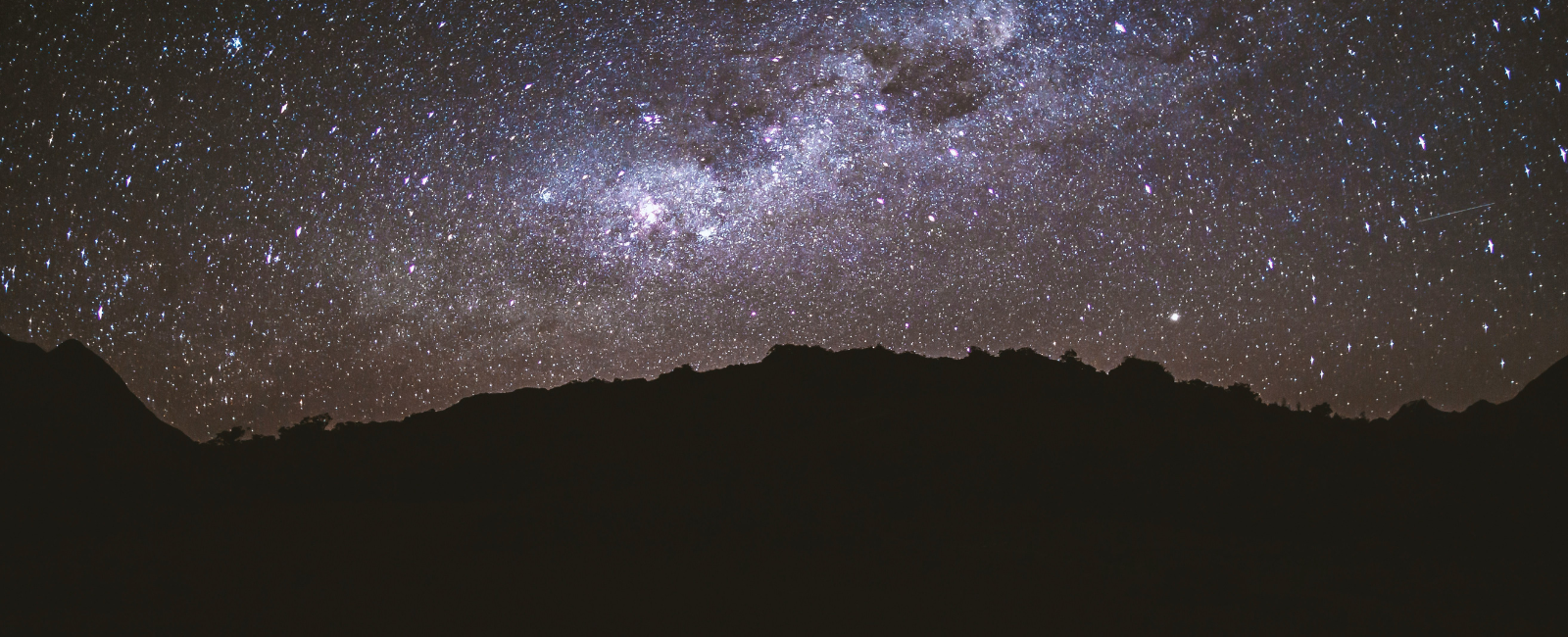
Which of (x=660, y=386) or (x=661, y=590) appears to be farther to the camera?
(x=660, y=386)

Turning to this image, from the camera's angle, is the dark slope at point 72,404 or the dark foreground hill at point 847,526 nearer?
the dark foreground hill at point 847,526

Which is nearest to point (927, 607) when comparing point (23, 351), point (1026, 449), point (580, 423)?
point (1026, 449)

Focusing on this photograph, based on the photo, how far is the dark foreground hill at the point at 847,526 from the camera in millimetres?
6914

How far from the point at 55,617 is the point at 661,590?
5.30 m

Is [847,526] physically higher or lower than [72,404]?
lower

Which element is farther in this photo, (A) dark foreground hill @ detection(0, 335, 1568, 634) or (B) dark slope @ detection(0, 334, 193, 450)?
(B) dark slope @ detection(0, 334, 193, 450)

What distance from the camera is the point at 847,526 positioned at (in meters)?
11.3

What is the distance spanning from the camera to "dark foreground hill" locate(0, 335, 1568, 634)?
6.91 m

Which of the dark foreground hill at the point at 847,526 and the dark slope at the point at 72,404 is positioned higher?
the dark slope at the point at 72,404

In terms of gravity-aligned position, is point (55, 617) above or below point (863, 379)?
below

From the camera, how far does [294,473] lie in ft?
68.5

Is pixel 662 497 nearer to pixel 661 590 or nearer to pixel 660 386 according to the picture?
pixel 661 590

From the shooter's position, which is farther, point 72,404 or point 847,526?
point 72,404

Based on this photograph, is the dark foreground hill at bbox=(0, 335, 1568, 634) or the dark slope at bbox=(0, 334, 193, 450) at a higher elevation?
the dark slope at bbox=(0, 334, 193, 450)
